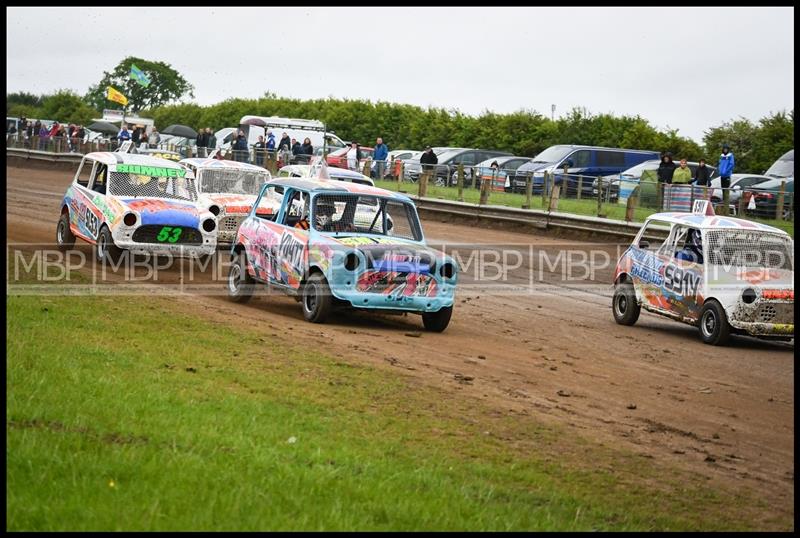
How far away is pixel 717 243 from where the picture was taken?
49.5 ft

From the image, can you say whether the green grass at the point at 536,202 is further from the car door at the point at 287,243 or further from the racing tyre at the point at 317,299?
the racing tyre at the point at 317,299

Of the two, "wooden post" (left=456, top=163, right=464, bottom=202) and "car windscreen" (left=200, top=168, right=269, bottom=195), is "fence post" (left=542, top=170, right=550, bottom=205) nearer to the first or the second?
"wooden post" (left=456, top=163, right=464, bottom=202)

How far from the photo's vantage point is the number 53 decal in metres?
Answer: 17.8

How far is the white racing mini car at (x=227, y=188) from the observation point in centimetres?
2019

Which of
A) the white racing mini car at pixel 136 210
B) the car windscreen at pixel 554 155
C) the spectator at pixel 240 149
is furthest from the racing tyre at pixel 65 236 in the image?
the car windscreen at pixel 554 155

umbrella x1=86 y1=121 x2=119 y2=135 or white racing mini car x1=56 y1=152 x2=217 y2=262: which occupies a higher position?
umbrella x1=86 y1=121 x2=119 y2=135

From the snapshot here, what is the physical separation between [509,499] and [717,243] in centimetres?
931

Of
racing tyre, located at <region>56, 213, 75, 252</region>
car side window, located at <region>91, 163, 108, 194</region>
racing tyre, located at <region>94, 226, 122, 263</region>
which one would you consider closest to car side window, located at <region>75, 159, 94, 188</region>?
car side window, located at <region>91, 163, 108, 194</region>

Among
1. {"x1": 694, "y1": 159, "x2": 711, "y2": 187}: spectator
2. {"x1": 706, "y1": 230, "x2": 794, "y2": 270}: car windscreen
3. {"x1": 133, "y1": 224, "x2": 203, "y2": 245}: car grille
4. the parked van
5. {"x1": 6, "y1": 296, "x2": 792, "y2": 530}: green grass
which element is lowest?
{"x1": 6, "y1": 296, "x2": 792, "y2": 530}: green grass

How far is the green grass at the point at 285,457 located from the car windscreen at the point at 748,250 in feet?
20.9

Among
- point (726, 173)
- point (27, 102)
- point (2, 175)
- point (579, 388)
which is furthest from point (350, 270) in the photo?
point (27, 102)

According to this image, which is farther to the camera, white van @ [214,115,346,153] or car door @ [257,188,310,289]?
white van @ [214,115,346,153]

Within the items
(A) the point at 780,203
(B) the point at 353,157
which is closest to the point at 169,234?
(A) the point at 780,203

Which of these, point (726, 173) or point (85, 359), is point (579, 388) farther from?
point (726, 173)
